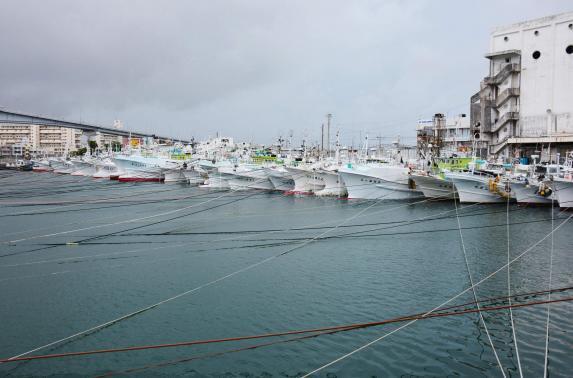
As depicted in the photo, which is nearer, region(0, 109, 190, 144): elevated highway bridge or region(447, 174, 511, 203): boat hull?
region(447, 174, 511, 203): boat hull

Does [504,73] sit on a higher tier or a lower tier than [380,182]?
higher

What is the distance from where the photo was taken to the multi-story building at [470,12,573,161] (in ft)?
140

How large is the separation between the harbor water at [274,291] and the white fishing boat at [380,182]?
991 centimetres

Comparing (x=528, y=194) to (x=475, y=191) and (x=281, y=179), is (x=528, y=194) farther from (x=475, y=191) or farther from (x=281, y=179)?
(x=281, y=179)

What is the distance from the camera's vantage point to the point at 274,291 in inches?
537

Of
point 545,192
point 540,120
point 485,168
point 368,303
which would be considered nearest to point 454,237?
point 368,303

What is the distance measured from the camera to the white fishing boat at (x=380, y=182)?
3672 centimetres

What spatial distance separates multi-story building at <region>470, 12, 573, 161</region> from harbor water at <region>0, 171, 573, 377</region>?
1955 centimetres

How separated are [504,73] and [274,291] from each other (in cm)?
4156

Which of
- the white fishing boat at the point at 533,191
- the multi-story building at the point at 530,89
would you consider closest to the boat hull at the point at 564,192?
the white fishing boat at the point at 533,191

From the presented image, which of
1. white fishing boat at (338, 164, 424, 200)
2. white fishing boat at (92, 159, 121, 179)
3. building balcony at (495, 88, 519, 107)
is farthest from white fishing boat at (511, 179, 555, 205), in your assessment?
white fishing boat at (92, 159, 121, 179)

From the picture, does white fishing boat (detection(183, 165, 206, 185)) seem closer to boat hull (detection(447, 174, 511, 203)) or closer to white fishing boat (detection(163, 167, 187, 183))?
white fishing boat (detection(163, 167, 187, 183))

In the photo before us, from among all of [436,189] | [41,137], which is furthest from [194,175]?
[41,137]

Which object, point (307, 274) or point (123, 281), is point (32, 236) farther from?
point (307, 274)
